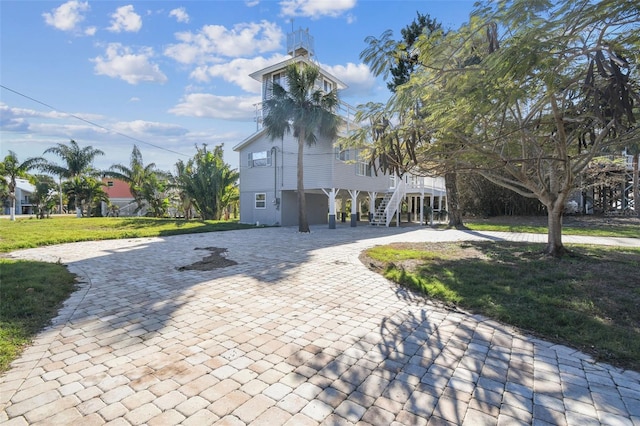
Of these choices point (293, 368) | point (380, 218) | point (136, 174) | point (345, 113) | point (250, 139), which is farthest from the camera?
point (136, 174)

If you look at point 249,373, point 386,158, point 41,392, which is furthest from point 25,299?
point 386,158

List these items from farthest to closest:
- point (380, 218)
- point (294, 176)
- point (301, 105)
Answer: point (380, 218) < point (294, 176) < point (301, 105)

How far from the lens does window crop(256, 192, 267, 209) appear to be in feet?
68.0

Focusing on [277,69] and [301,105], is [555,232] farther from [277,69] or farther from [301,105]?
[277,69]

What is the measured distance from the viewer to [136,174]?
92.4 feet

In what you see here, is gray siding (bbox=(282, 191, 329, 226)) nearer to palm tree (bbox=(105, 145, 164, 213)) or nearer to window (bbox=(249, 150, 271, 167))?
window (bbox=(249, 150, 271, 167))

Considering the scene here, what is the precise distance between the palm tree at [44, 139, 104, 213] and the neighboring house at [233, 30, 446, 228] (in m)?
15.3

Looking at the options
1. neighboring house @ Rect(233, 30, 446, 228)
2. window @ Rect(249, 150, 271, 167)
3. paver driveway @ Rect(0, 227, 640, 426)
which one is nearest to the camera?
paver driveway @ Rect(0, 227, 640, 426)

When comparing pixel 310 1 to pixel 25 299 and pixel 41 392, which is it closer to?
pixel 25 299

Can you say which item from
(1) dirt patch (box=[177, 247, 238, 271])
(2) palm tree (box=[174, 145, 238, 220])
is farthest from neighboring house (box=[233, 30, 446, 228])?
(1) dirt patch (box=[177, 247, 238, 271])

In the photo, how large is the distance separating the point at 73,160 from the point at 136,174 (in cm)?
479

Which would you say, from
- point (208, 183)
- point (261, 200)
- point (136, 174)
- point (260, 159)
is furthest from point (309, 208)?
point (136, 174)

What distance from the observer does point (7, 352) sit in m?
3.16

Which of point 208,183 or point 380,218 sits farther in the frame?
point 208,183
